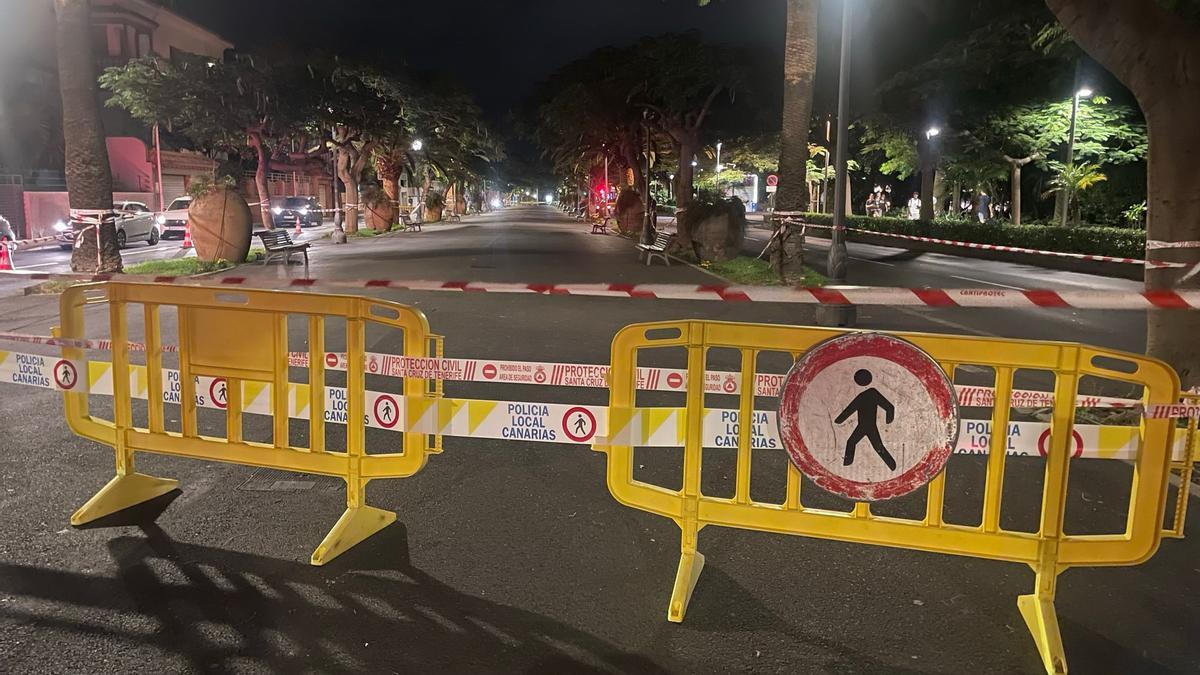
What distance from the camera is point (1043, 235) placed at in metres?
26.9

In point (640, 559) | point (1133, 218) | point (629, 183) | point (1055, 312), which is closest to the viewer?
point (640, 559)

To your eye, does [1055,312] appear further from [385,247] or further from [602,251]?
[385,247]

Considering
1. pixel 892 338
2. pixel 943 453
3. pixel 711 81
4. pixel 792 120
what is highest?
pixel 711 81

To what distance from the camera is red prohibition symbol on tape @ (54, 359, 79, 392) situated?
4.95 metres

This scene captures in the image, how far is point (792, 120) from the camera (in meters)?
16.7

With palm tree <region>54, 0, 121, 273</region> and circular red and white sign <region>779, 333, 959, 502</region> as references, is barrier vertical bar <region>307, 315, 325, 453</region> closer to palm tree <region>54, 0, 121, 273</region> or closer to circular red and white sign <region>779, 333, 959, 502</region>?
circular red and white sign <region>779, 333, 959, 502</region>

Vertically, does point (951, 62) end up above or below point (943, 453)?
above

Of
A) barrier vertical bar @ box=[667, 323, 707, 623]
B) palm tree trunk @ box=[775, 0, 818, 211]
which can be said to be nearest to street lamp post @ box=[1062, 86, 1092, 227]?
palm tree trunk @ box=[775, 0, 818, 211]

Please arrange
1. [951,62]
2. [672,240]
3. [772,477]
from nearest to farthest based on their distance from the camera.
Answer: [772,477] < [672,240] < [951,62]

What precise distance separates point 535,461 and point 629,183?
38741mm

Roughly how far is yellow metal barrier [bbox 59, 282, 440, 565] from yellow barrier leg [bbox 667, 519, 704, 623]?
141 cm

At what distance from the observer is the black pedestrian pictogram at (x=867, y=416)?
11.8 feet

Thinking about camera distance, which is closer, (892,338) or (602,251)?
(892,338)

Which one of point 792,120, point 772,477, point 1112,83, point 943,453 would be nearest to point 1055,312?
point 792,120
